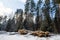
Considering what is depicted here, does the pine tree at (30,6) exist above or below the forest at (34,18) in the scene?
above

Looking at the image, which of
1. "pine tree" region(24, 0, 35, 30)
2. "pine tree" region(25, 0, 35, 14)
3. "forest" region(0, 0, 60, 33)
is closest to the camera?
"forest" region(0, 0, 60, 33)

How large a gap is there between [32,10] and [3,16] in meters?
1.27

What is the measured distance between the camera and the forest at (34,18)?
203 inches

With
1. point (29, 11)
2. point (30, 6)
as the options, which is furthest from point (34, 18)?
point (30, 6)

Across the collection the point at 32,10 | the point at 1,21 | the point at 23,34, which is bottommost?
the point at 23,34

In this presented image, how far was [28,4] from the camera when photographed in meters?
6.04

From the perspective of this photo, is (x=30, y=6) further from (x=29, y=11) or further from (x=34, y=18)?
(x=34, y=18)

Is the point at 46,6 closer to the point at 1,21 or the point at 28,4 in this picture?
the point at 28,4

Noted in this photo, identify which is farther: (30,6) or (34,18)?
(30,6)

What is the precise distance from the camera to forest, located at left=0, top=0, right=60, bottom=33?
5160 mm

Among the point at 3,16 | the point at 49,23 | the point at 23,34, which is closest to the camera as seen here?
the point at 23,34

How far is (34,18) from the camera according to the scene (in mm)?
5789

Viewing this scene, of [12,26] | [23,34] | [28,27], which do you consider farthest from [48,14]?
[23,34]

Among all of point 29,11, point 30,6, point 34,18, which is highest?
point 30,6
